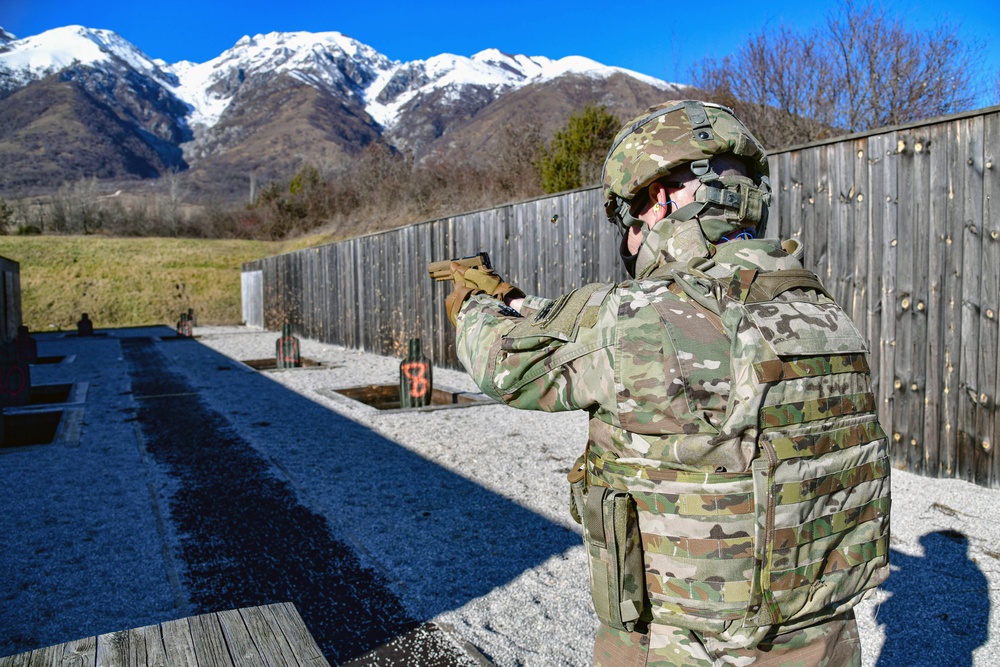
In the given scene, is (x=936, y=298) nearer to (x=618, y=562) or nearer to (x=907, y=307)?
(x=907, y=307)

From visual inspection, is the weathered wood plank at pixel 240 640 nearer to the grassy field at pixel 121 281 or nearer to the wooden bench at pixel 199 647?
the wooden bench at pixel 199 647

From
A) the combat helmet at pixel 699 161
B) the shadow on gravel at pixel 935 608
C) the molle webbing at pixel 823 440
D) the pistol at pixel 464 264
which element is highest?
the combat helmet at pixel 699 161

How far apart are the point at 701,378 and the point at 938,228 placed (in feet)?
14.0

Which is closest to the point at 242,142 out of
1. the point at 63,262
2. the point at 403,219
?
the point at 63,262

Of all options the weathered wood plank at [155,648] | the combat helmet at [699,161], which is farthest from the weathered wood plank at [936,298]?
the weathered wood plank at [155,648]

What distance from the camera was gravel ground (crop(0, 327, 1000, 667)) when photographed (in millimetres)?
2916

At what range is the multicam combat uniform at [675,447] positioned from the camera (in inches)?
53.3

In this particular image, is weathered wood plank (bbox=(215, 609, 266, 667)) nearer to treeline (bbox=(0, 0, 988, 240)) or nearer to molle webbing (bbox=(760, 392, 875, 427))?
molle webbing (bbox=(760, 392, 875, 427))

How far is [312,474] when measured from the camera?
5.34 m

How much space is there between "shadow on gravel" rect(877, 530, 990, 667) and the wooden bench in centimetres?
219

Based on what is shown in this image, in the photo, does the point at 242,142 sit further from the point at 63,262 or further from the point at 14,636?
the point at 14,636

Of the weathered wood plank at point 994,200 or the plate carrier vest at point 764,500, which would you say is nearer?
the plate carrier vest at point 764,500

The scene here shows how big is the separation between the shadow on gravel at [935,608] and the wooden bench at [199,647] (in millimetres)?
2195

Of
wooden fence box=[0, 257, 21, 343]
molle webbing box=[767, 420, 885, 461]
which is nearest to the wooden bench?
molle webbing box=[767, 420, 885, 461]
